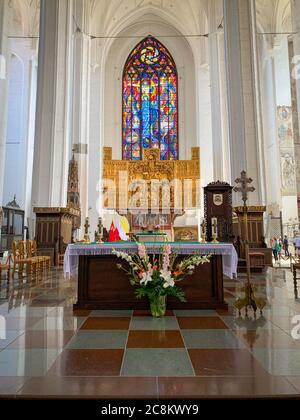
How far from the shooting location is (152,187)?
53.2 feet

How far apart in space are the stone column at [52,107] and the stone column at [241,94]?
5.52 meters

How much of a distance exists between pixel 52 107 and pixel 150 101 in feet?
37.0

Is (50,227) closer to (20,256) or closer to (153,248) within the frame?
(20,256)

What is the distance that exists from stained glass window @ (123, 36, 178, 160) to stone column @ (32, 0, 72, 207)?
30.5ft

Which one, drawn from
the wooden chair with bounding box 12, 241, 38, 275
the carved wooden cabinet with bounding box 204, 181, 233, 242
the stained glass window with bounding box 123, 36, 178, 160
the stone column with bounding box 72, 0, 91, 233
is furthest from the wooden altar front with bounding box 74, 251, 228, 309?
the stained glass window with bounding box 123, 36, 178, 160

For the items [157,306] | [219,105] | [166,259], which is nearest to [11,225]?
[219,105]

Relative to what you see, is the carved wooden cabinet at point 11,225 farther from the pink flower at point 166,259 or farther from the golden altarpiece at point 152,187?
the pink flower at point 166,259

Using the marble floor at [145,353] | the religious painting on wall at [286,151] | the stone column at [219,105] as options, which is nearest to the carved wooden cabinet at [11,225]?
the stone column at [219,105]

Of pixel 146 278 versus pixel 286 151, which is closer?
pixel 146 278

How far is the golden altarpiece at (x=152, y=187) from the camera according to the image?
16.0m

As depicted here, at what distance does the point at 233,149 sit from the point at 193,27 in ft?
42.3

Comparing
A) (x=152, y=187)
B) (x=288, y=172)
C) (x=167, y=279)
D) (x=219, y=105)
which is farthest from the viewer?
(x=288, y=172)

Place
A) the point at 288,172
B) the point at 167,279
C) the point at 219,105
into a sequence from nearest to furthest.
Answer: the point at 167,279
the point at 219,105
the point at 288,172
